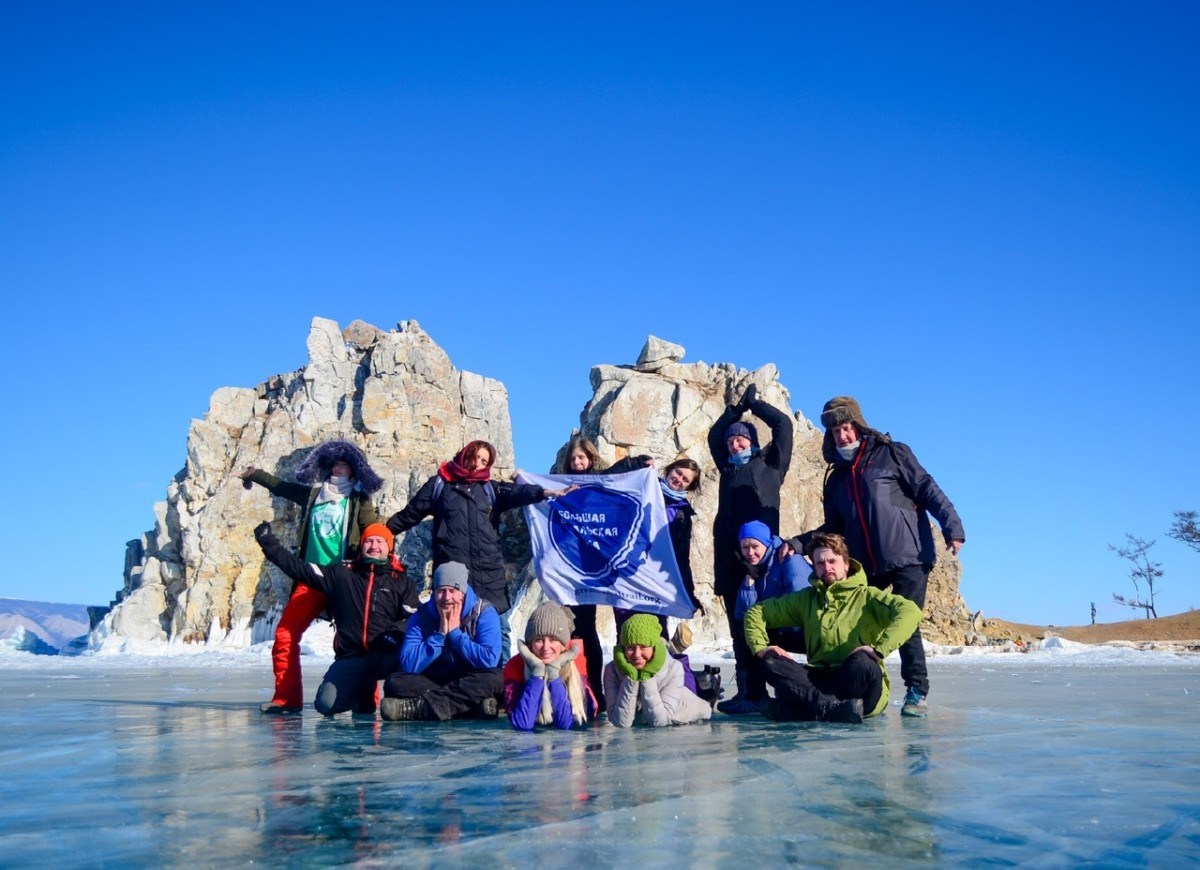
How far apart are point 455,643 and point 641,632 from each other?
1.22 m

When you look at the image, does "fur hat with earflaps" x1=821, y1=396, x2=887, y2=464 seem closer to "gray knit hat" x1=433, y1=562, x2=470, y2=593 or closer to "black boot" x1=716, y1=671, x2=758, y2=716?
"black boot" x1=716, y1=671, x2=758, y2=716

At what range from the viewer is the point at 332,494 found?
721 cm

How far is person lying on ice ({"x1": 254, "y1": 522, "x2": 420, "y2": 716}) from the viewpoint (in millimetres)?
6359

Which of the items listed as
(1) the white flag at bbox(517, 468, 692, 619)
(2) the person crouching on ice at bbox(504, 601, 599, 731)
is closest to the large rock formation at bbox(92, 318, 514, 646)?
(1) the white flag at bbox(517, 468, 692, 619)

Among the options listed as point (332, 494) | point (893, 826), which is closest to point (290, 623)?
point (332, 494)

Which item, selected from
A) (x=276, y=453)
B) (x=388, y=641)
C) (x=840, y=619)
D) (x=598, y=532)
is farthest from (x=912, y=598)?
(x=276, y=453)

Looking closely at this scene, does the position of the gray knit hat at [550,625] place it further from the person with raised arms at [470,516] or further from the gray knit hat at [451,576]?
the person with raised arms at [470,516]

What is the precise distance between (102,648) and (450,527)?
3392 centimetres

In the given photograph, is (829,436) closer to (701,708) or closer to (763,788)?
(701,708)

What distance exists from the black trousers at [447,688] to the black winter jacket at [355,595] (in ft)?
1.43

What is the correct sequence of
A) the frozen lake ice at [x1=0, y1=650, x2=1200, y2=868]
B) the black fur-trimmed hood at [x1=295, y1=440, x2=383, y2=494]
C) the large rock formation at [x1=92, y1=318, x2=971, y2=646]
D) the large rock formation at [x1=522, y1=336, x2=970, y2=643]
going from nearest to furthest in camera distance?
the frozen lake ice at [x1=0, y1=650, x2=1200, y2=868], the black fur-trimmed hood at [x1=295, y1=440, x2=383, y2=494], the large rock formation at [x1=522, y1=336, x2=970, y2=643], the large rock formation at [x1=92, y1=318, x2=971, y2=646]

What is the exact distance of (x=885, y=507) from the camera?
6.15m

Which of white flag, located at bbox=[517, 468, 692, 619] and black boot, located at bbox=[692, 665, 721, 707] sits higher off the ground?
white flag, located at bbox=[517, 468, 692, 619]

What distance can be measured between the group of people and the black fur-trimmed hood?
0.02 meters
